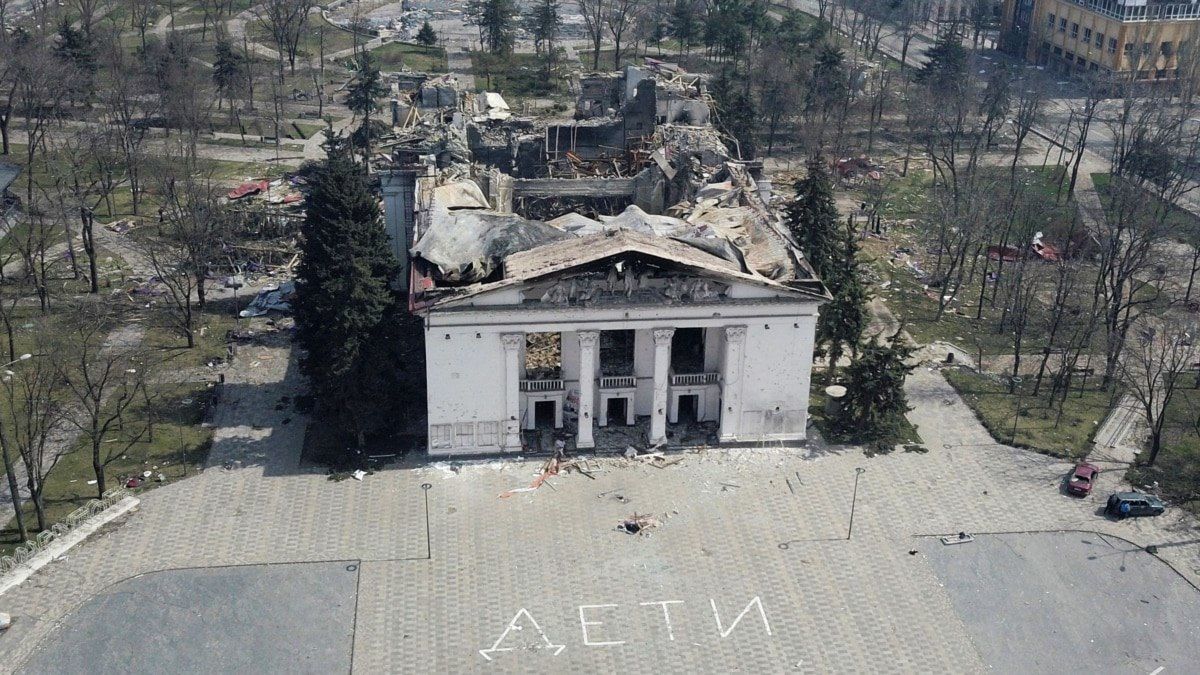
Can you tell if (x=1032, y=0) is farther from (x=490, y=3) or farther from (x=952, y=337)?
(x=952, y=337)

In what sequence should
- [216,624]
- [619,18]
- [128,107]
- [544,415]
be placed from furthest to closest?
[619,18] → [128,107] → [544,415] → [216,624]

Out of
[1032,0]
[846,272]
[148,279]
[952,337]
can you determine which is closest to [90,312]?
[148,279]

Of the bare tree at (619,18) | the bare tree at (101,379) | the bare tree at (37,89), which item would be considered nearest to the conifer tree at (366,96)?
the bare tree at (37,89)

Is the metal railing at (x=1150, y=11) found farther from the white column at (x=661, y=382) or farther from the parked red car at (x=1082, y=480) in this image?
the white column at (x=661, y=382)

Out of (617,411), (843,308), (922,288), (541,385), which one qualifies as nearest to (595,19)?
(922,288)

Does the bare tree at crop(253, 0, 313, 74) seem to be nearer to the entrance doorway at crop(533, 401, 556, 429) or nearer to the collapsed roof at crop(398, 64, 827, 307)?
the collapsed roof at crop(398, 64, 827, 307)

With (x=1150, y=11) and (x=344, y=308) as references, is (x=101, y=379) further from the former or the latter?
(x=1150, y=11)
